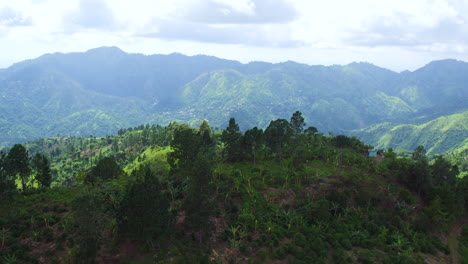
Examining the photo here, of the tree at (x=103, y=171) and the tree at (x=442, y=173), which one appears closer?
the tree at (x=103, y=171)

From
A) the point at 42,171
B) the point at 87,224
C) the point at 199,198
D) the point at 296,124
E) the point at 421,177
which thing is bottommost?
the point at 421,177

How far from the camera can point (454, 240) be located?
207 feet

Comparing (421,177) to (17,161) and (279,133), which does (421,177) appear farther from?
(17,161)

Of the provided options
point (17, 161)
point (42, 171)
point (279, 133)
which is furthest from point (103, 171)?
point (279, 133)

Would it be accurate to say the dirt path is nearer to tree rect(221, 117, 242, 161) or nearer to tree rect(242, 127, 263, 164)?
tree rect(242, 127, 263, 164)

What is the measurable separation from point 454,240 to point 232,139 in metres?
56.1

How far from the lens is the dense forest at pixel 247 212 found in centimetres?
4350

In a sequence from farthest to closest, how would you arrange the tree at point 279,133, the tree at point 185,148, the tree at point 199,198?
the tree at point 279,133, the tree at point 185,148, the tree at point 199,198

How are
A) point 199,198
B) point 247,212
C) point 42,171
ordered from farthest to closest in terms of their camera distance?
point 42,171, point 247,212, point 199,198

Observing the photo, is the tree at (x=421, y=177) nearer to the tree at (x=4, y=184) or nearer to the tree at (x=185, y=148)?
the tree at (x=185, y=148)

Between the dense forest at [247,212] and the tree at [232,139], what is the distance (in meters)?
0.35

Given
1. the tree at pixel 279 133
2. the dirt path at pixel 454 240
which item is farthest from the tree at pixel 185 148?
the dirt path at pixel 454 240

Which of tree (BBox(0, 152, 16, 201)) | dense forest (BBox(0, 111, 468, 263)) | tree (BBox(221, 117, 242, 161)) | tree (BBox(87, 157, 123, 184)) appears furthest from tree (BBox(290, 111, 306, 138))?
tree (BBox(0, 152, 16, 201))

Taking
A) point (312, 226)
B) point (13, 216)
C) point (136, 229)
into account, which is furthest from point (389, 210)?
point (13, 216)
